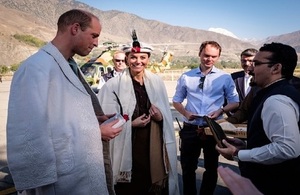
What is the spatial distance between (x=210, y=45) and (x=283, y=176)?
1.97 meters

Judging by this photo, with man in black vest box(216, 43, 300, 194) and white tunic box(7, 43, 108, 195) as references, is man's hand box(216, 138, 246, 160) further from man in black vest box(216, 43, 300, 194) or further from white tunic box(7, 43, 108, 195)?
white tunic box(7, 43, 108, 195)

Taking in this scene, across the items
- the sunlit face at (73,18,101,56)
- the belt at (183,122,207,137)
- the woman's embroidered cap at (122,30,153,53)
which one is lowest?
the belt at (183,122,207,137)

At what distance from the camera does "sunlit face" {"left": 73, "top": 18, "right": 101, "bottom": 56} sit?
2053 millimetres

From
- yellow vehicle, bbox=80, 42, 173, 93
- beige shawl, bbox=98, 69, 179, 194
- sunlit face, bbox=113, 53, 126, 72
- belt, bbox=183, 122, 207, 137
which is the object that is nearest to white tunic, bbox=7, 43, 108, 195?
beige shawl, bbox=98, 69, 179, 194

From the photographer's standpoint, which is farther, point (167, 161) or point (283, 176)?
point (167, 161)

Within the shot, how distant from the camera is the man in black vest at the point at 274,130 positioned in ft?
6.57

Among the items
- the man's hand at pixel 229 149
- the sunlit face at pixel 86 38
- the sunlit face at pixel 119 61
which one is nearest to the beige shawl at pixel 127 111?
the man's hand at pixel 229 149

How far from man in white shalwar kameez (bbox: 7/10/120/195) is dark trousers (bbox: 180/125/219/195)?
71.1 inches

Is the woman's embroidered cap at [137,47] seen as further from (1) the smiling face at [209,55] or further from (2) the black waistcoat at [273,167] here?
(2) the black waistcoat at [273,167]

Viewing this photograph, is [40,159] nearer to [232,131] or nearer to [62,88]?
[62,88]

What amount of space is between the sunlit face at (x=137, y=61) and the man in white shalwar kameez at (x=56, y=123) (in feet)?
3.46

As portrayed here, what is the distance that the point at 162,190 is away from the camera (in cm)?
338

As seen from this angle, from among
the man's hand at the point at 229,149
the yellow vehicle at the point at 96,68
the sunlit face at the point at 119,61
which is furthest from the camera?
the yellow vehicle at the point at 96,68

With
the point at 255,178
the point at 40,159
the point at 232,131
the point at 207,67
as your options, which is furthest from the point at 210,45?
the point at 40,159
